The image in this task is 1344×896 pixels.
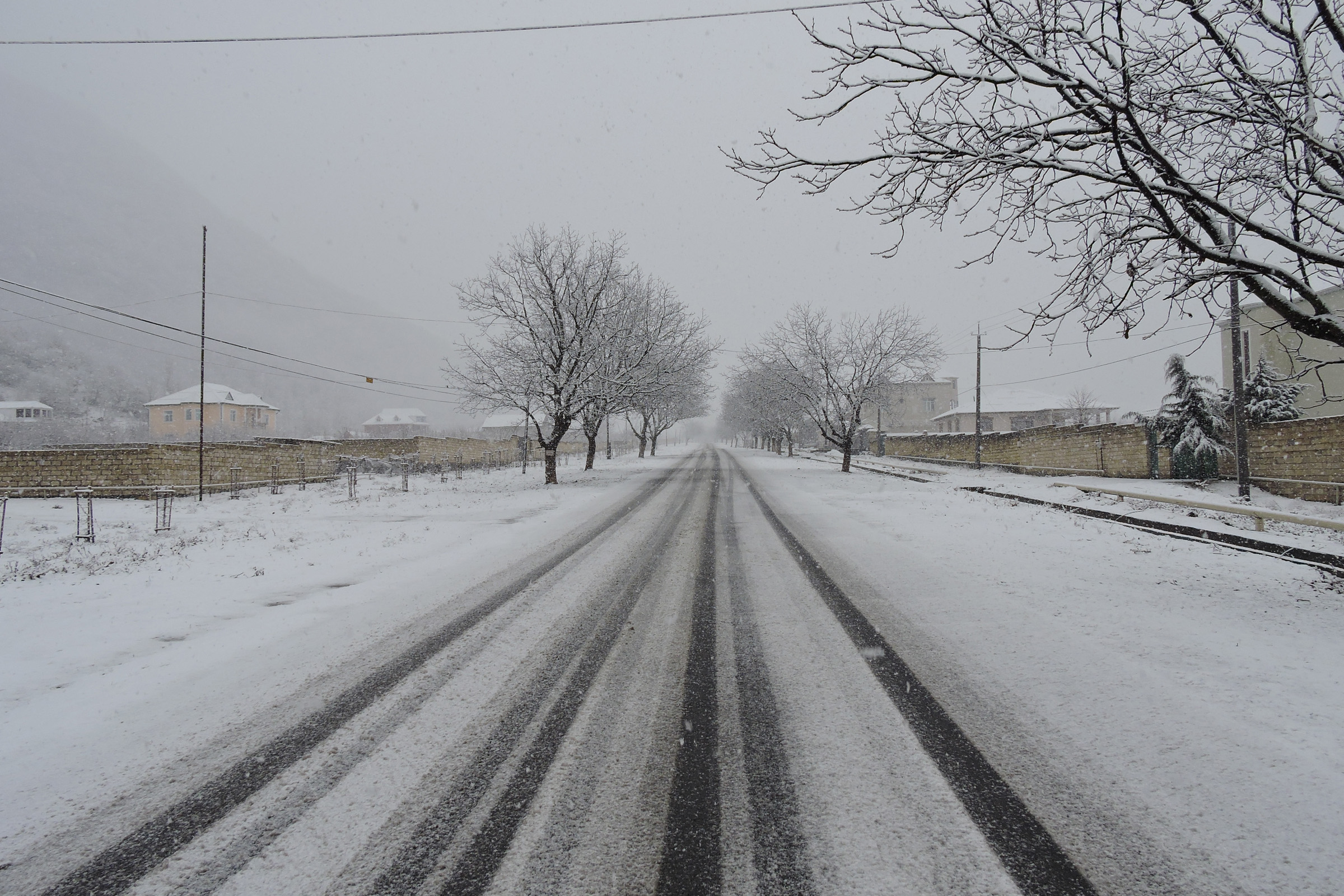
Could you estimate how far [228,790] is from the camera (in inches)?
104

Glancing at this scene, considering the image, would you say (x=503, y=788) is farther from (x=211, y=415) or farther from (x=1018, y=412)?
(x=211, y=415)

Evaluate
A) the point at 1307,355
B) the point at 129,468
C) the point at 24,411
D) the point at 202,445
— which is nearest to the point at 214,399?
the point at 24,411

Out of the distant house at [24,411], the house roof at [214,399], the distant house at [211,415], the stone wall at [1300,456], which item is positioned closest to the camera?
the stone wall at [1300,456]

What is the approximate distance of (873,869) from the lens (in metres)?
2.08

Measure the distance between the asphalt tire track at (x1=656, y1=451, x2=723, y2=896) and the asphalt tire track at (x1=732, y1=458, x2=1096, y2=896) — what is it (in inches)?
42.4

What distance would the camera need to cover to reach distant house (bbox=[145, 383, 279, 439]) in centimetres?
7225

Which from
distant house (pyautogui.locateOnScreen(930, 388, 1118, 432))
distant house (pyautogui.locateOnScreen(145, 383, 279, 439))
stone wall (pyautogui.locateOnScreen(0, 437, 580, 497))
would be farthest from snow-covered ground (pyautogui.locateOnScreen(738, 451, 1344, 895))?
distant house (pyautogui.locateOnScreen(145, 383, 279, 439))

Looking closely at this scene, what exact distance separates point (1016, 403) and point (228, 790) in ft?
249

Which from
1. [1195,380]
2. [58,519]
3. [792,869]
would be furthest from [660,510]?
[1195,380]

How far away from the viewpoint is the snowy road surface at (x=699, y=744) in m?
2.12

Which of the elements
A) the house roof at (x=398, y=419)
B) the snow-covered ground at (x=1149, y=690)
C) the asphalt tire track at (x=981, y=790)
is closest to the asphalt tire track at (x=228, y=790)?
the asphalt tire track at (x=981, y=790)

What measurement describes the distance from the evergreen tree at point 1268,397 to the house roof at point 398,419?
115737 millimetres

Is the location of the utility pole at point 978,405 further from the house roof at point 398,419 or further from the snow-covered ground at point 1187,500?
the house roof at point 398,419

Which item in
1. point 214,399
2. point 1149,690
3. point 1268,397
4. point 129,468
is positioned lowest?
point 1149,690
